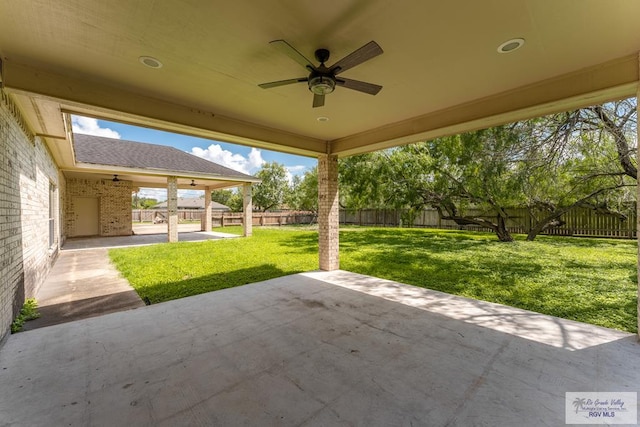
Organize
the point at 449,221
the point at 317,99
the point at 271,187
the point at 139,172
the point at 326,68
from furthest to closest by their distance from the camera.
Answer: the point at 271,187
the point at 449,221
the point at 139,172
the point at 317,99
the point at 326,68

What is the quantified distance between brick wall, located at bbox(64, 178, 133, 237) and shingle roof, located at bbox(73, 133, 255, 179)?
5.76 feet

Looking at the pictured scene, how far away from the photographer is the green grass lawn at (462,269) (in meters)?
4.30

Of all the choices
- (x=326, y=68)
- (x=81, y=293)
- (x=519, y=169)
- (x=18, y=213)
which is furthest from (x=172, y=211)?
(x=519, y=169)

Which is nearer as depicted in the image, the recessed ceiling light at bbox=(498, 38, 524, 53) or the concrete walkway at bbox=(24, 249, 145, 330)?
the recessed ceiling light at bbox=(498, 38, 524, 53)

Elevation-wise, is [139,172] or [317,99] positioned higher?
[139,172]

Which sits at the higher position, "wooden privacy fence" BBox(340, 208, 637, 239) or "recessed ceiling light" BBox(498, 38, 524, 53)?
"recessed ceiling light" BBox(498, 38, 524, 53)

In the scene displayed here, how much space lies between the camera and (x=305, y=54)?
2713mm

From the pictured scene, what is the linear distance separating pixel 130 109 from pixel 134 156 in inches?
389

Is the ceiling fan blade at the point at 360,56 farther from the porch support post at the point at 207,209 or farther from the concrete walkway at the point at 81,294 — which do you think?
the porch support post at the point at 207,209

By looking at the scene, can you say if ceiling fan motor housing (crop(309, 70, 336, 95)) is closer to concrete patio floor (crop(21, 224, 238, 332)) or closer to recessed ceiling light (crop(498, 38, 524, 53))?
recessed ceiling light (crop(498, 38, 524, 53))

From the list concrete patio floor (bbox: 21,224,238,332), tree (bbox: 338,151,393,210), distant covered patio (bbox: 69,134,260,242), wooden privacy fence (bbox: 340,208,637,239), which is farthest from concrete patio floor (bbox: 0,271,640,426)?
wooden privacy fence (bbox: 340,208,637,239)

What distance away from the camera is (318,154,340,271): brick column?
6.23 m

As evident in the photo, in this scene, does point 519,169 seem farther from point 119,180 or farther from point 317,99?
point 119,180

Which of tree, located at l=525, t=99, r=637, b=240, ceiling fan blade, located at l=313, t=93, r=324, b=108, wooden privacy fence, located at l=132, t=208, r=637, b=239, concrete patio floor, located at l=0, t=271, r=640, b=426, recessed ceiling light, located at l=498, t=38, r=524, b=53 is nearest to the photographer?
concrete patio floor, located at l=0, t=271, r=640, b=426
